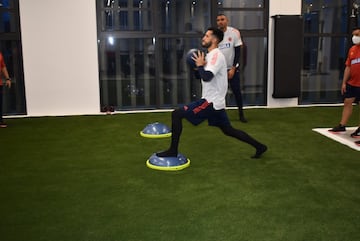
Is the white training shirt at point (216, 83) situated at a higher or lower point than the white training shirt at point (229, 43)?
lower

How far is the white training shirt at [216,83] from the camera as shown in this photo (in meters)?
3.69

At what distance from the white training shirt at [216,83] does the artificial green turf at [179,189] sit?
0.65 m

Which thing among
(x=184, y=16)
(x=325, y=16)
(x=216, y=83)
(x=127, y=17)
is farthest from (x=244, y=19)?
(x=216, y=83)

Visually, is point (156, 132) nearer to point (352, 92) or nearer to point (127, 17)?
point (352, 92)

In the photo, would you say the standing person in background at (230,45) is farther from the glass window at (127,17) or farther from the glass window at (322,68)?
the glass window at (322,68)

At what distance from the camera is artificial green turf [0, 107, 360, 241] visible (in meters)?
2.66

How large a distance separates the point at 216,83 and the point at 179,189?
3.35 feet

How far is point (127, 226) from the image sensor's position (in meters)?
2.71

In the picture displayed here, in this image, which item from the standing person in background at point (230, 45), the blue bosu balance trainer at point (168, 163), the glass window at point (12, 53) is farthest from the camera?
the glass window at point (12, 53)

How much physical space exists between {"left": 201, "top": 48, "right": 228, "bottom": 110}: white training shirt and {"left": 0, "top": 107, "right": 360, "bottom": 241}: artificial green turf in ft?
2.15

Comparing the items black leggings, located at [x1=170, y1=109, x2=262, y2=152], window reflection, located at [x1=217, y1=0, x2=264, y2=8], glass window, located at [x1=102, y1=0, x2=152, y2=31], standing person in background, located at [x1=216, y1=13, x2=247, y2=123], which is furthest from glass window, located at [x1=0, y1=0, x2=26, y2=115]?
black leggings, located at [x1=170, y1=109, x2=262, y2=152]

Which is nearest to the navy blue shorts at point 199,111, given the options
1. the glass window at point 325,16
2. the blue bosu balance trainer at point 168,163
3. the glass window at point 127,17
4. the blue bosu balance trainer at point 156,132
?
the blue bosu balance trainer at point 168,163

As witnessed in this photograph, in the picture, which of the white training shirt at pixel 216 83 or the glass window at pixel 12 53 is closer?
the white training shirt at pixel 216 83

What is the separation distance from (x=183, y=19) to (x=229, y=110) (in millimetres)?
1935
